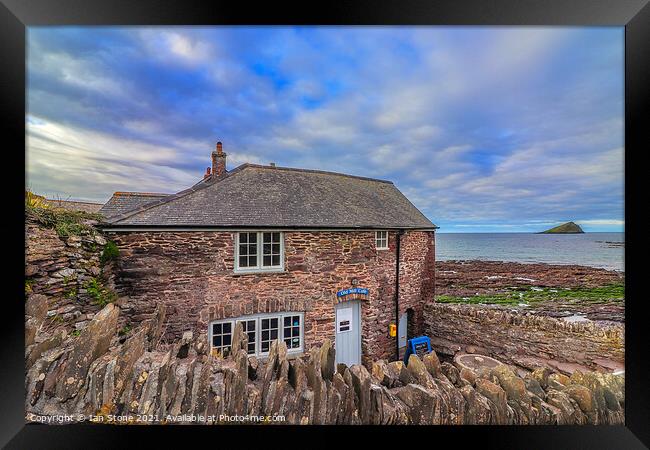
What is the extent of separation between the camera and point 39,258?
2.32m

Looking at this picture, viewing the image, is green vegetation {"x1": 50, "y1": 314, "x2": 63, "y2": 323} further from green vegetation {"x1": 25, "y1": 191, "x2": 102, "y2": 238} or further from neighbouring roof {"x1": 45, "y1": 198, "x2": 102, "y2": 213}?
neighbouring roof {"x1": 45, "y1": 198, "x2": 102, "y2": 213}

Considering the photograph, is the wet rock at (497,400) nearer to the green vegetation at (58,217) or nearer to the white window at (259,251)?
the white window at (259,251)

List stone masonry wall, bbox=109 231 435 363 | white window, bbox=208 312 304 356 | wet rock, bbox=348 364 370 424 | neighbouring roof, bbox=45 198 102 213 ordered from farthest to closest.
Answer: white window, bbox=208 312 304 356 → stone masonry wall, bbox=109 231 435 363 → neighbouring roof, bbox=45 198 102 213 → wet rock, bbox=348 364 370 424

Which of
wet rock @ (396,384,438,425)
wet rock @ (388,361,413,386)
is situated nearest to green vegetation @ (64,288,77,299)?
wet rock @ (388,361,413,386)

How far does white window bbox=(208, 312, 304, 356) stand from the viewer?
11.4 ft

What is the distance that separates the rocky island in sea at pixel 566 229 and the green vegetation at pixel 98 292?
5710mm

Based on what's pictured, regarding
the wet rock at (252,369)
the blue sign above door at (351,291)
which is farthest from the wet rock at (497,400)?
the blue sign above door at (351,291)

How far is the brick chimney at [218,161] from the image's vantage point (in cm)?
285

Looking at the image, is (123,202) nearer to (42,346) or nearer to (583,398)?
(42,346)

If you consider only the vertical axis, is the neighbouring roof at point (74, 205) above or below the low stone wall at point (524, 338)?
above

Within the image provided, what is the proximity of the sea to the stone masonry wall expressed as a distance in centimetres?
124

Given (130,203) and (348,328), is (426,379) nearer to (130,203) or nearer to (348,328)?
(348,328)

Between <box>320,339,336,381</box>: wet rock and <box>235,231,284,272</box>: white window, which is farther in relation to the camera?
<box>235,231,284,272</box>: white window

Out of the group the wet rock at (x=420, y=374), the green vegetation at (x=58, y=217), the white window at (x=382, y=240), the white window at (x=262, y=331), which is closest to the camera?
the wet rock at (x=420, y=374)
